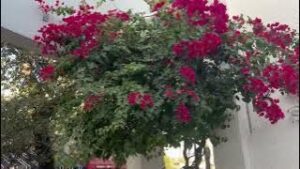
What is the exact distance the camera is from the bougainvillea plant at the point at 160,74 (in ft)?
12.5

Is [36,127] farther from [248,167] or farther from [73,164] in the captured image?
[248,167]

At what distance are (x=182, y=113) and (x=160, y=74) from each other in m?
0.46

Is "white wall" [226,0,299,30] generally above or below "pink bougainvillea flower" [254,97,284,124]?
above

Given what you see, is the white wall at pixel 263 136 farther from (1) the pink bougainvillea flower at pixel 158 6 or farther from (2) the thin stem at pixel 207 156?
(1) the pink bougainvillea flower at pixel 158 6

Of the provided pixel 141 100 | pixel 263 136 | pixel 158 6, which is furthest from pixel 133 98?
pixel 263 136

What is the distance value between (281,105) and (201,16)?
3.64 feet

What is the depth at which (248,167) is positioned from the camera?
482 centimetres

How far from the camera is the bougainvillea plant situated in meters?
3.82

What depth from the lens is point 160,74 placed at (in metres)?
3.97

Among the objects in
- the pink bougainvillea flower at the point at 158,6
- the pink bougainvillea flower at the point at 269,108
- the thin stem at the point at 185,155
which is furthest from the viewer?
the pink bougainvillea flower at the point at 158,6

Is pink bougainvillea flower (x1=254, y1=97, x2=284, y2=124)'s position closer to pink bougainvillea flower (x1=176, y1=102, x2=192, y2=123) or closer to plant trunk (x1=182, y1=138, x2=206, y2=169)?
plant trunk (x1=182, y1=138, x2=206, y2=169)

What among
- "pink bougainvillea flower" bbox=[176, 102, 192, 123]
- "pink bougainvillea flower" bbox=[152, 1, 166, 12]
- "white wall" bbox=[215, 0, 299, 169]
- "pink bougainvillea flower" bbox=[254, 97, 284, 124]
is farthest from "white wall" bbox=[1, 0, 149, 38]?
"pink bougainvillea flower" bbox=[254, 97, 284, 124]

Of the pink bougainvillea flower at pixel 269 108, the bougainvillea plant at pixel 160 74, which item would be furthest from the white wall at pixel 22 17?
the pink bougainvillea flower at pixel 269 108

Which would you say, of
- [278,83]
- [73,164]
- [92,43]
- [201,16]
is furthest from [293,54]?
[73,164]
